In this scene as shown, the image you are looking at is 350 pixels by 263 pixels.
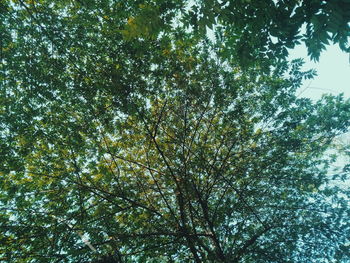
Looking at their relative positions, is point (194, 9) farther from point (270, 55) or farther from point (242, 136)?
point (242, 136)

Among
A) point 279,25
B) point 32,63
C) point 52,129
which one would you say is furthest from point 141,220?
point 279,25

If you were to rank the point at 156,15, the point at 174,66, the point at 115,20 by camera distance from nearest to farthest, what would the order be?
the point at 156,15
the point at 115,20
the point at 174,66

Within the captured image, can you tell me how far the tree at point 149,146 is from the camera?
6.52m

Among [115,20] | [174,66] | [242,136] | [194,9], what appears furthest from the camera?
[242,136]

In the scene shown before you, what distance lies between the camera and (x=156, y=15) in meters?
A: 2.95

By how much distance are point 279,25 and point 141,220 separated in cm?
697

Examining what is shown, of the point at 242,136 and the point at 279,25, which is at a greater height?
the point at 242,136

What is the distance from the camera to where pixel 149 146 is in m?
7.82

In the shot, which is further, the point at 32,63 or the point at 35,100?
the point at 35,100

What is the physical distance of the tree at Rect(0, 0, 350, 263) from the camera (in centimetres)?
652

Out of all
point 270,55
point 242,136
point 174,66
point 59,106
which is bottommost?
point 270,55

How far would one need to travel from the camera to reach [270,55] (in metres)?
3.39

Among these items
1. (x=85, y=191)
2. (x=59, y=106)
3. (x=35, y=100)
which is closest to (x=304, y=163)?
(x=85, y=191)

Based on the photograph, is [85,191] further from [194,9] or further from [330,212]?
[330,212]
